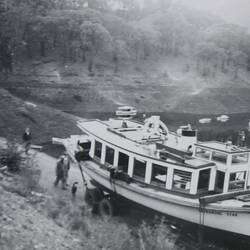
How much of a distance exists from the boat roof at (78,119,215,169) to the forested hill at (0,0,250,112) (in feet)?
91.2

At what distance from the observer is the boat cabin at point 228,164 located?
1173 cm

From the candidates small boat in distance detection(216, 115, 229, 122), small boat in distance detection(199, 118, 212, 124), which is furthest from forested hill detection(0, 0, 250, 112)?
small boat in distance detection(199, 118, 212, 124)

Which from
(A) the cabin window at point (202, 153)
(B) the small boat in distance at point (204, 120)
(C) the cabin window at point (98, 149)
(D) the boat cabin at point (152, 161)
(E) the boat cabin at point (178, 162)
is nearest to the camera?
(E) the boat cabin at point (178, 162)

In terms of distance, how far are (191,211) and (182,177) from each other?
3.97 feet

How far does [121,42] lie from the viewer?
55875mm

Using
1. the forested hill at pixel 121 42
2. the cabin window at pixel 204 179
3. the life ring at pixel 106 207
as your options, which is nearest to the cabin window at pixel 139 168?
the life ring at pixel 106 207

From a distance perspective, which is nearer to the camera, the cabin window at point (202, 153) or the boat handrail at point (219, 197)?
the boat handrail at point (219, 197)

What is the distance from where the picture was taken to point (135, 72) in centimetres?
5538

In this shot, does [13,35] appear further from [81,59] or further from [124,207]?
[124,207]

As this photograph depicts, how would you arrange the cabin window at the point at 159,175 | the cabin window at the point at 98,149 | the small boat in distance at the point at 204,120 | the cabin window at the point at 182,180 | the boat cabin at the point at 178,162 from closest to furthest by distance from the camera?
the boat cabin at the point at 178,162
the cabin window at the point at 182,180
the cabin window at the point at 159,175
the cabin window at the point at 98,149
the small boat in distance at the point at 204,120

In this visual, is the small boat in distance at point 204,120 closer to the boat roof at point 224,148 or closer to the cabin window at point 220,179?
the boat roof at point 224,148

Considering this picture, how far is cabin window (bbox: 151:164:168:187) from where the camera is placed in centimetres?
1260

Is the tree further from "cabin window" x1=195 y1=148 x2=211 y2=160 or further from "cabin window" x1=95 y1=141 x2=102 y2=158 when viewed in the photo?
"cabin window" x1=195 y1=148 x2=211 y2=160

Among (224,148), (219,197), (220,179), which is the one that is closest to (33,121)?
(224,148)
